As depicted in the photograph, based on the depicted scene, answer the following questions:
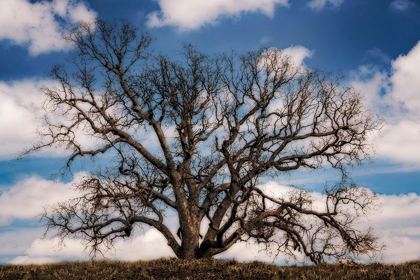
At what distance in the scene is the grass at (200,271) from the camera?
47.8ft

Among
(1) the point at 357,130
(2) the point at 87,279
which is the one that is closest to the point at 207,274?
(2) the point at 87,279

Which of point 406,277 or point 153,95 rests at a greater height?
point 153,95

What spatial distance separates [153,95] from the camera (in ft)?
75.8

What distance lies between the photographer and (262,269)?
15.7m

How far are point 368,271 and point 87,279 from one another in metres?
9.74

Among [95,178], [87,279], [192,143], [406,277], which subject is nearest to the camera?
[406,277]

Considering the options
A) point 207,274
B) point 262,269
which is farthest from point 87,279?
point 262,269

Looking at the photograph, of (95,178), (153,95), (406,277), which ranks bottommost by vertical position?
(406,277)

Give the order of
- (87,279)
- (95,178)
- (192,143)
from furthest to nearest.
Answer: (192,143)
(95,178)
(87,279)

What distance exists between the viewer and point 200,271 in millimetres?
15625

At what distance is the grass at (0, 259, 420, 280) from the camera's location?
14.6 m

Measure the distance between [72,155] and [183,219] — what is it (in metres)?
6.59

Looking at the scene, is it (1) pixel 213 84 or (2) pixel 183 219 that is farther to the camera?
(1) pixel 213 84

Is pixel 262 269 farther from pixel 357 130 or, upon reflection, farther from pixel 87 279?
pixel 357 130
